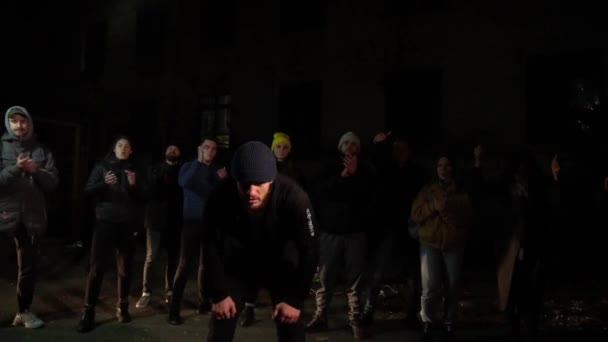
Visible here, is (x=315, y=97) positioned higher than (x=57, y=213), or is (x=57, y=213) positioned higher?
(x=315, y=97)

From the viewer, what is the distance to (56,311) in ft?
20.7

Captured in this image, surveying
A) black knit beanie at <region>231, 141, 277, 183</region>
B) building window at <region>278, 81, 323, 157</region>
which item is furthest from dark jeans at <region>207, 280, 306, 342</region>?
building window at <region>278, 81, 323, 157</region>

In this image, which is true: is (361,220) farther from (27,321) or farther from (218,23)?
(218,23)

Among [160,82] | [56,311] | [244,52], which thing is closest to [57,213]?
[160,82]

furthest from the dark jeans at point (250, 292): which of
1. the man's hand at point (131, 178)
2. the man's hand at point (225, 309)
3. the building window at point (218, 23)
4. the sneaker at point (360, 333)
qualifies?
the building window at point (218, 23)

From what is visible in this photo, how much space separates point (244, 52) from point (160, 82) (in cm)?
348

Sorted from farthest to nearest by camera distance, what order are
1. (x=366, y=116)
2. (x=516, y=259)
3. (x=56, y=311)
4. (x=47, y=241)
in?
(x=366, y=116) → (x=47, y=241) → (x=56, y=311) → (x=516, y=259)

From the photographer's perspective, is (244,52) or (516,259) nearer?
(516,259)

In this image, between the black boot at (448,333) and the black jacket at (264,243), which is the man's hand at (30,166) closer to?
the black jacket at (264,243)

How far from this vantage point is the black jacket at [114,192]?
5465 millimetres

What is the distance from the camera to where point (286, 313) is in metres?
3.42

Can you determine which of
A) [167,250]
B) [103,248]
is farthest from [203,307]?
[103,248]

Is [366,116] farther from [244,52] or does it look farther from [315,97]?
→ [244,52]

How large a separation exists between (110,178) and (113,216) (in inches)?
16.4
